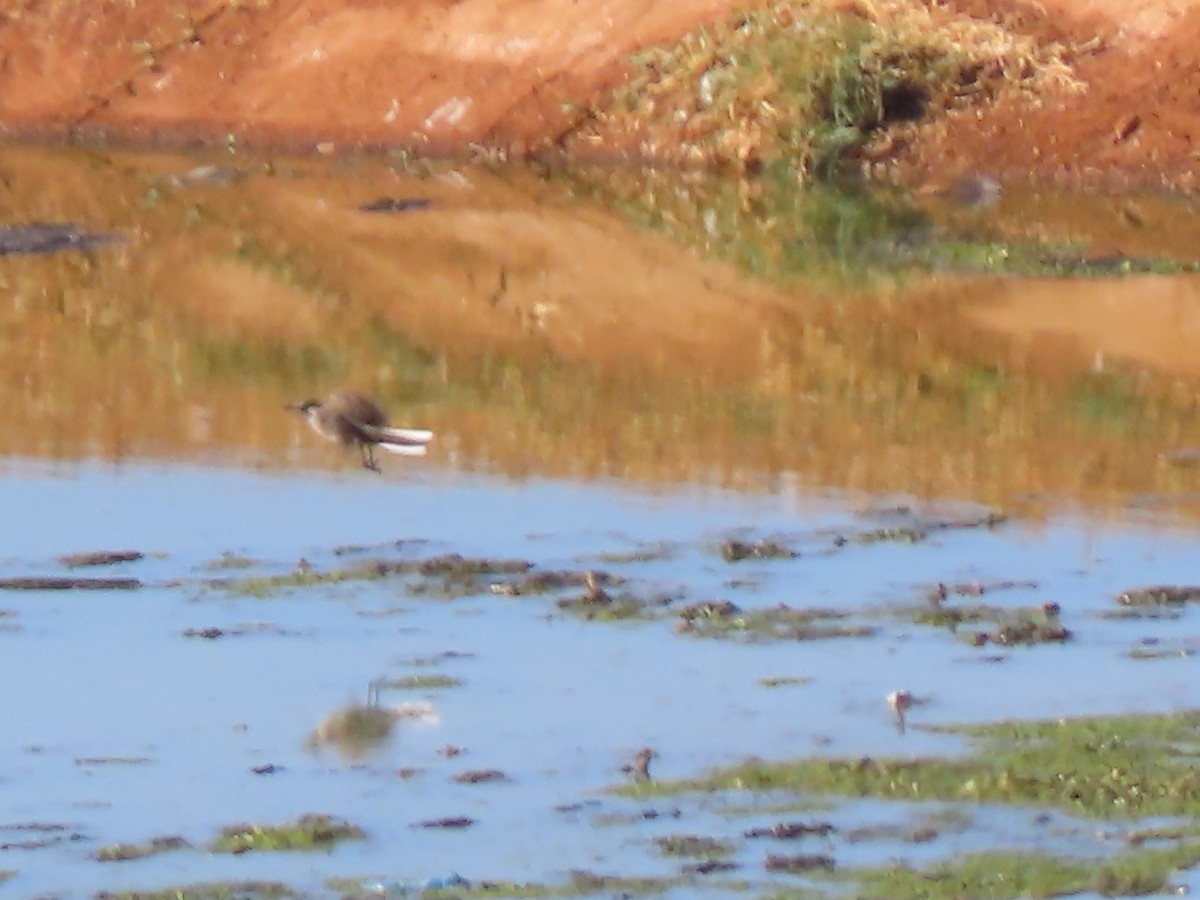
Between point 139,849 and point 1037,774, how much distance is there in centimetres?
198

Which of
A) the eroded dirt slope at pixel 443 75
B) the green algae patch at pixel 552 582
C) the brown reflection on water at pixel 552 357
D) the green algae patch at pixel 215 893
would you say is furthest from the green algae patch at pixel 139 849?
the eroded dirt slope at pixel 443 75

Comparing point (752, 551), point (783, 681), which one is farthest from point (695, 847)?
point (752, 551)

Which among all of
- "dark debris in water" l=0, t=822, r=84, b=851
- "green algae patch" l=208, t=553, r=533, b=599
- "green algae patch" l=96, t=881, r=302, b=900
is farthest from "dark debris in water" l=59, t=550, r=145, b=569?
"green algae patch" l=96, t=881, r=302, b=900

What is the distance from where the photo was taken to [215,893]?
5.36m

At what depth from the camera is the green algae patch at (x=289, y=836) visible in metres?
5.69

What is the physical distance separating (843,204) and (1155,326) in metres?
4.67

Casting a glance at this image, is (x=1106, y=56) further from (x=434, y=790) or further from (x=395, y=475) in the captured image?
(x=434, y=790)

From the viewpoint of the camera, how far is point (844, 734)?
21.8 feet

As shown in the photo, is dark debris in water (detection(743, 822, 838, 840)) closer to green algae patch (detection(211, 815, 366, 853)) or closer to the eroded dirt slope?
green algae patch (detection(211, 815, 366, 853))

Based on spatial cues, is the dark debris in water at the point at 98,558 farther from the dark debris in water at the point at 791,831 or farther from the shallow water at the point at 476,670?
the dark debris in water at the point at 791,831

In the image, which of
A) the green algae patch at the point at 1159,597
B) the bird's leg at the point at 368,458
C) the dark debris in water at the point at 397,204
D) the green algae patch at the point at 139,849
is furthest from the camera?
the dark debris in water at the point at 397,204

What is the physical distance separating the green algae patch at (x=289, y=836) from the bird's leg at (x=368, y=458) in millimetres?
3944

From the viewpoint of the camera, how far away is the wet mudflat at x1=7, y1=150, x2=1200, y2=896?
19.0 ft

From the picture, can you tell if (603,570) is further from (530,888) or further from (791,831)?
(530,888)
